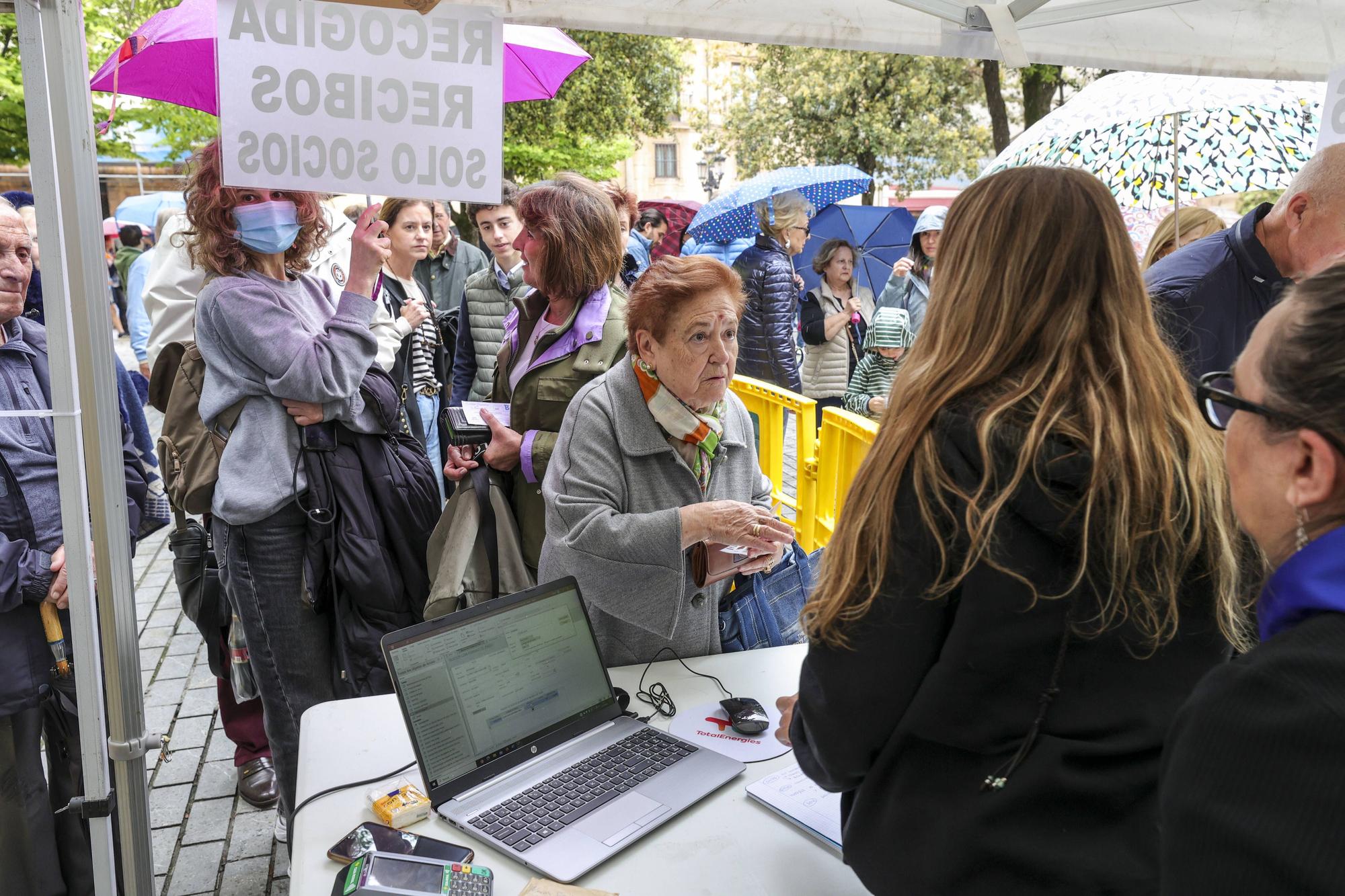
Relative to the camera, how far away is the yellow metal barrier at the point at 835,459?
3701mm

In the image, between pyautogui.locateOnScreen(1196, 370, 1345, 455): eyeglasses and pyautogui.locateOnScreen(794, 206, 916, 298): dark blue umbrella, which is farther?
pyautogui.locateOnScreen(794, 206, 916, 298): dark blue umbrella

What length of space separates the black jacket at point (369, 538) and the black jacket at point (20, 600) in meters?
0.57

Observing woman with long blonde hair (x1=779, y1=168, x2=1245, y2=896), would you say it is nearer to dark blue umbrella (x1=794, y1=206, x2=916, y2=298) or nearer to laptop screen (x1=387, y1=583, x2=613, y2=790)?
laptop screen (x1=387, y1=583, x2=613, y2=790)

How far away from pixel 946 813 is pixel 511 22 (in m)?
1.95

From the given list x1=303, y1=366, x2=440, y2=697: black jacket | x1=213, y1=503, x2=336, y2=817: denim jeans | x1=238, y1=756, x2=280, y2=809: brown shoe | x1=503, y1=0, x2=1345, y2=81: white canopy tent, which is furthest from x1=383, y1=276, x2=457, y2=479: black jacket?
A: x1=503, y1=0, x2=1345, y2=81: white canopy tent

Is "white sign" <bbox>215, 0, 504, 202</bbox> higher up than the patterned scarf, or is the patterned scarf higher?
"white sign" <bbox>215, 0, 504, 202</bbox>

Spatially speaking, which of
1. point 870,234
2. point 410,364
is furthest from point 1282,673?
point 870,234

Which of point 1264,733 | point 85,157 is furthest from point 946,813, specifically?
point 85,157

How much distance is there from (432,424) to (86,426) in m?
2.42

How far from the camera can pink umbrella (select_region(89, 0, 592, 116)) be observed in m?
2.99

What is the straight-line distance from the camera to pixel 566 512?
2.30 metres

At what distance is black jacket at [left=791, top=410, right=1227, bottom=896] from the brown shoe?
113 inches

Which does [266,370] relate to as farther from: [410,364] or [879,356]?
[879,356]

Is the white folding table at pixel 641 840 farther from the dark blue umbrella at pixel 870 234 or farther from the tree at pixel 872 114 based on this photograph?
the tree at pixel 872 114
